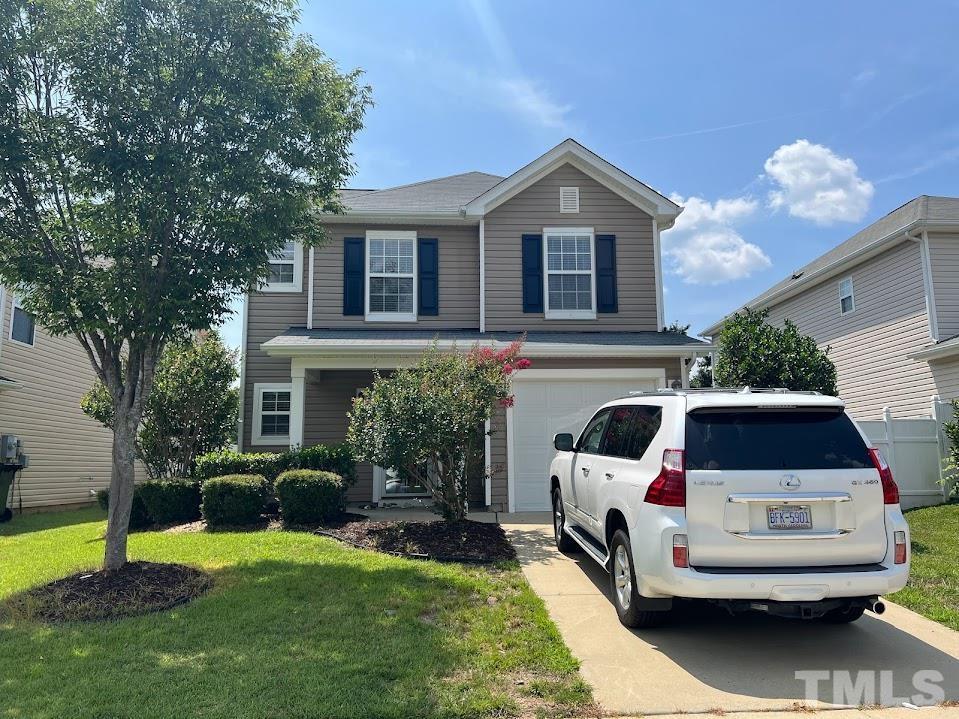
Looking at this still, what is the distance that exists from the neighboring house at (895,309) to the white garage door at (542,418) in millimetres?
6476

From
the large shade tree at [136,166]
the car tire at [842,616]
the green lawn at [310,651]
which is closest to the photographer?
the green lawn at [310,651]

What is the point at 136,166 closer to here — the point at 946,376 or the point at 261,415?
the point at 261,415

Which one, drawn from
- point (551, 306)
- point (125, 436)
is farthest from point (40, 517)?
point (551, 306)

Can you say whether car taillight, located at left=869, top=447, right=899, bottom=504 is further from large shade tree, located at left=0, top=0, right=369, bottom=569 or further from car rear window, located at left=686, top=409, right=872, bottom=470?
large shade tree, located at left=0, top=0, right=369, bottom=569

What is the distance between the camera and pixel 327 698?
12.3 feet

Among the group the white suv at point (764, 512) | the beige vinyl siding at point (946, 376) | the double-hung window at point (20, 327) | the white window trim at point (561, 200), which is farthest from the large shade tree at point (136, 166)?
the beige vinyl siding at point (946, 376)

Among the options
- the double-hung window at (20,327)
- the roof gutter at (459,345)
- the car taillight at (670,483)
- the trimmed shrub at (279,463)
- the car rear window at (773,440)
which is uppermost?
the double-hung window at (20,327)

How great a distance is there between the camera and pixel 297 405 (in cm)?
1125

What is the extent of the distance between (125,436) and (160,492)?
12.9 ft

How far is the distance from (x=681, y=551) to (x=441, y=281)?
974 centimetres

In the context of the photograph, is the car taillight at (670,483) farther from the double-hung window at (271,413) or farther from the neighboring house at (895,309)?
the neighboring house at (895,309)

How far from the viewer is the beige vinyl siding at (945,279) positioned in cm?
1362

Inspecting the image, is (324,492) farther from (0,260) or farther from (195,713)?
(195,713)

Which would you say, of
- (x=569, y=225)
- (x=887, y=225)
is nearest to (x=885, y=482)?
(x=569, y=225)
